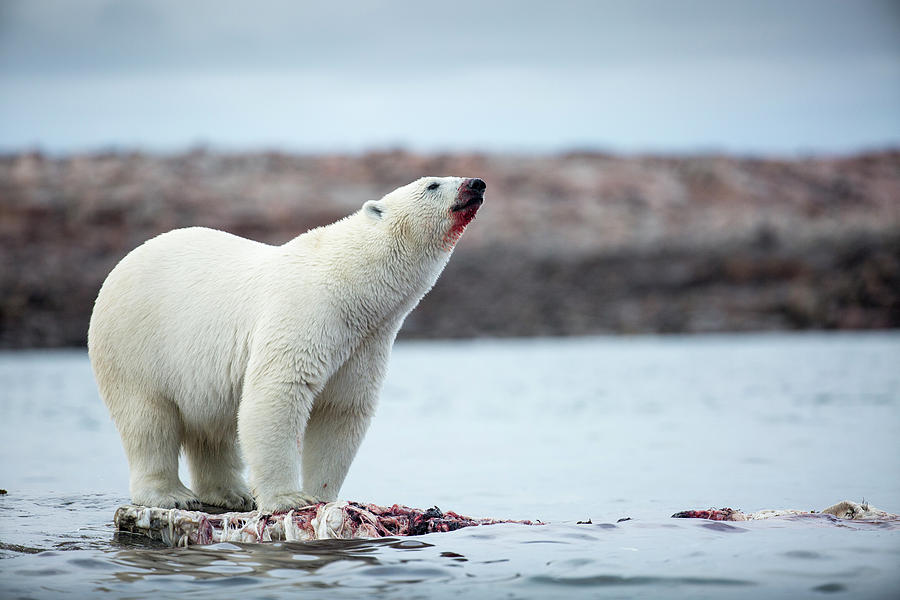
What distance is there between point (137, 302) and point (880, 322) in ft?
80.5

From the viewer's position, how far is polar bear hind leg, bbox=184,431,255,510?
23.0 ft

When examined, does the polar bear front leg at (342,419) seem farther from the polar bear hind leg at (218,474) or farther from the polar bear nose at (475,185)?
the polar bear nose at (475,185)

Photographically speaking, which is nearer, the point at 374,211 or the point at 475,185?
the point at 475,185

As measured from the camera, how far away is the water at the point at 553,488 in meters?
4.96

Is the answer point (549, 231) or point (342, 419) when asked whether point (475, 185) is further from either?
point (549, 231)

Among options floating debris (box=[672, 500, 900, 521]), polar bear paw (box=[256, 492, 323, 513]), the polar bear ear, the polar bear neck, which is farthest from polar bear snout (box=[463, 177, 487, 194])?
floating debris (box=[672, 500, 900, 521])

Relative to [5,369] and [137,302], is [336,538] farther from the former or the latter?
[5,369]

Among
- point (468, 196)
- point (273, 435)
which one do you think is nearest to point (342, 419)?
point (273, 435)

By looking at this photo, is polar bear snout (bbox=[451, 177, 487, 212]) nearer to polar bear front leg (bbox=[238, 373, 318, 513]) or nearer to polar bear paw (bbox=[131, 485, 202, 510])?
polar bear front leg (bbox=[238, 373, 318, 513])

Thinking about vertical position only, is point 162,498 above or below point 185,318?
below

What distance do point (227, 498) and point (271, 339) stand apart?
4.98 ft

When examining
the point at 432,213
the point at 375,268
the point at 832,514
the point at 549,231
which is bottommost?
the point at 832,514

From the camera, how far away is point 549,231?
31.6 metres

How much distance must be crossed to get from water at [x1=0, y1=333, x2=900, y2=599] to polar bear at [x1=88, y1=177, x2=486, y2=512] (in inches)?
24.4
